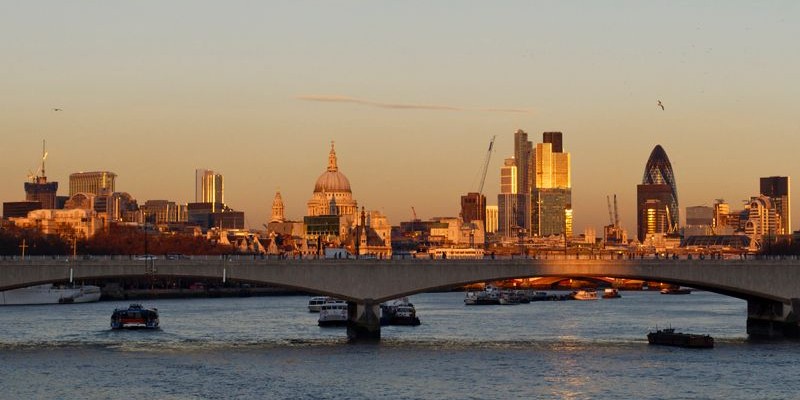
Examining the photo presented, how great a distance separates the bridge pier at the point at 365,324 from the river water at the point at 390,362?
1076 millimetres

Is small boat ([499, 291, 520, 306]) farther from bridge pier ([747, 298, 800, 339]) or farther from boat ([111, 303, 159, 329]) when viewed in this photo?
boat ([111, 303, 159, 329])

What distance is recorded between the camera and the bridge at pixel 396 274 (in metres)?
98.9

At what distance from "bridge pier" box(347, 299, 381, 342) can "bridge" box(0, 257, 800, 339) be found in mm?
67

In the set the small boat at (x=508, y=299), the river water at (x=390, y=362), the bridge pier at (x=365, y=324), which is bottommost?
the river water at (x=390, y=362)

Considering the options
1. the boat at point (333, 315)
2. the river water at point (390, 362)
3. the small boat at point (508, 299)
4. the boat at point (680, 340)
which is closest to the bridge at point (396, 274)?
the river water at point (390, 362)

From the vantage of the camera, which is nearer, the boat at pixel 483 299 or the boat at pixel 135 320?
the boat at pixel 135 320

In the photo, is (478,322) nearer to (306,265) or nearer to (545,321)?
(545,321)

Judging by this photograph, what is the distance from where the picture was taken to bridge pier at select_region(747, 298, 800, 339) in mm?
105062

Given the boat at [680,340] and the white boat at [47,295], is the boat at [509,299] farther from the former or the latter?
the boat at [680,340]

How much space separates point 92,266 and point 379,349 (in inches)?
776

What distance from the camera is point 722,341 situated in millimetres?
102500

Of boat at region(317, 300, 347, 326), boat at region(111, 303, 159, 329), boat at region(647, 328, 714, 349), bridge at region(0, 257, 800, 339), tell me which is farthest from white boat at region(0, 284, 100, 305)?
boat at region(647, 328, 714, 349)

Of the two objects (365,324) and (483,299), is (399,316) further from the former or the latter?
(483,299)

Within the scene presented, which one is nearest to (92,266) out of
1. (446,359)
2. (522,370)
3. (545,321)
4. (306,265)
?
(306,265)
